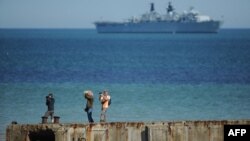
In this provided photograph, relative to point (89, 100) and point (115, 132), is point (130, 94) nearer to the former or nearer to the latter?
point (89, 100)

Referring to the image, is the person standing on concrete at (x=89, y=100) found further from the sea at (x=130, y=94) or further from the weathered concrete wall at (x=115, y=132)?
the sea at (x=130, y=94)

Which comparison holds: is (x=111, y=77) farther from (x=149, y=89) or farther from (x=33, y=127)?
(x=33, y=127)

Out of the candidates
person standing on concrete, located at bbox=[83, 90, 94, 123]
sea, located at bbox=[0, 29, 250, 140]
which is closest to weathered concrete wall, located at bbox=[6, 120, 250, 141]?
person standing on concrete, located at bbox=[83, 90, 94, 123]

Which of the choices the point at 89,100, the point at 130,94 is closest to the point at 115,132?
the point at 89,100

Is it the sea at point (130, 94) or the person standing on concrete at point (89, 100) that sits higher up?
the person standing on concrete at point (89, 100)

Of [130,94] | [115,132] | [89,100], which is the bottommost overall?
[130,94]

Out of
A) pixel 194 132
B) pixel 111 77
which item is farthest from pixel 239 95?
pixel 194 132

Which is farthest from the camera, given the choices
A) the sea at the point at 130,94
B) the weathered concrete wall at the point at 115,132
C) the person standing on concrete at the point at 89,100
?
the sea at the point at 130,94

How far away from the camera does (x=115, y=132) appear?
66.2 feet

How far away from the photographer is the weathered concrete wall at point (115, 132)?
2005 cm

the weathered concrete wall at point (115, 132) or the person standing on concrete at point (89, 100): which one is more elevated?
the person standing on concrete at point (89, 100)

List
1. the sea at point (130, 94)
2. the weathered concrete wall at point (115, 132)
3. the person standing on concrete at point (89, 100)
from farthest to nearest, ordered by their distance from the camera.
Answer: the sea at point (130, 94) → the person standing on concrete at point (89, 100) → the weathered concrete wall at point (115, 132)

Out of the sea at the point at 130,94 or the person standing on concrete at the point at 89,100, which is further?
the sea at the point at 130,94

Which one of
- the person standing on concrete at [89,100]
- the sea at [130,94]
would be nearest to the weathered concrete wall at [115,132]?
the person standing on concrete at [89,100]
